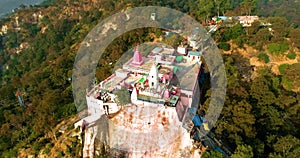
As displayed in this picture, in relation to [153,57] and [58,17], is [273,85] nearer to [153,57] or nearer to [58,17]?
[153,57]

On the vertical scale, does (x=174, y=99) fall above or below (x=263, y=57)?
below

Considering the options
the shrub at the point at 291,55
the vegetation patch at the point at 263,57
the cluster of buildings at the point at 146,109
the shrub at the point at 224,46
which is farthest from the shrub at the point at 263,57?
the cluster of buildings at the point at 146,109

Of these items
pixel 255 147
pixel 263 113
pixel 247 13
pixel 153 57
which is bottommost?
pixel 255 147

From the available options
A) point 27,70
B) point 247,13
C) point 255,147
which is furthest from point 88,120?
point 27,70

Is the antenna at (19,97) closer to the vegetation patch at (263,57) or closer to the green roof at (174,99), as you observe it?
the green roof at (174,99)

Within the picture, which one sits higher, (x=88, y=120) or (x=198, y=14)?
(x=198, y=14)

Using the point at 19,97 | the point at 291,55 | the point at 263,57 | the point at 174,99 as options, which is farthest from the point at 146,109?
the point at 19,97

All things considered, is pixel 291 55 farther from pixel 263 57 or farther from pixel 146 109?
pixel 146 109

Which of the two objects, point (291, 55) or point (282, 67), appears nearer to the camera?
point (282, 67)
